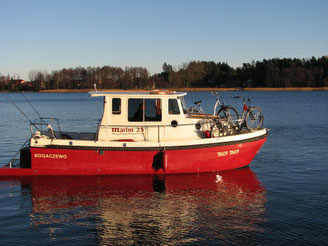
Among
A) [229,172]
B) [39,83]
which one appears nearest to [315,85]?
[39,83]

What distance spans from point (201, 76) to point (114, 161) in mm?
139853

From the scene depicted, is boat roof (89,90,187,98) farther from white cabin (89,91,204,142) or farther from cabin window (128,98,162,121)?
cabin window (128,98,162,121)

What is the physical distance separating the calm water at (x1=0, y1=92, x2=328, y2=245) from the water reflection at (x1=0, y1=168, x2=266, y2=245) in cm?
2

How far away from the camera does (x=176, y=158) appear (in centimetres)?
1397

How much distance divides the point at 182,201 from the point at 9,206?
16.6 feet

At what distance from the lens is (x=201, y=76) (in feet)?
497

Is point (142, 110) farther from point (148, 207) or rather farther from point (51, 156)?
A: point (148, 207)

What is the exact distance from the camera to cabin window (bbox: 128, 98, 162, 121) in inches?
562

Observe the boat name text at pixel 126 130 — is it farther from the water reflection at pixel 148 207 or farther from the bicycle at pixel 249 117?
the bicycle at pixel 249 117

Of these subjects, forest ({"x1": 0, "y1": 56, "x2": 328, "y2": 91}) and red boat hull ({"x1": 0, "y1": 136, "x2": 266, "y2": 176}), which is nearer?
red boat hull ({"x1": 0, "y1": 136, "x2": 266, "y2": 176})

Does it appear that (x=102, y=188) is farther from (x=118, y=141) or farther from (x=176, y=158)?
(x=176, y=158)

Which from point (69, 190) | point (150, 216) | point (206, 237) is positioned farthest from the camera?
point (69, 190)

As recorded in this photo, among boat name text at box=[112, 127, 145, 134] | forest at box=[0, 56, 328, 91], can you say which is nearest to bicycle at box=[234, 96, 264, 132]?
boat name text at box=[112, 127, 145, 134]

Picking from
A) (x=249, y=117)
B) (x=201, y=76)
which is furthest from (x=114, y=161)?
(x=201, y=76)
